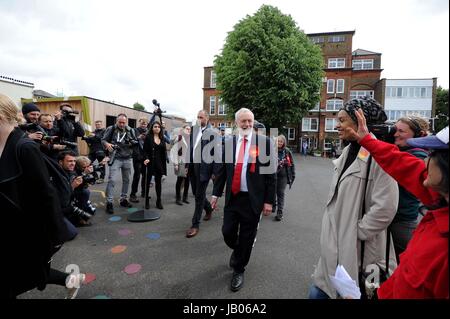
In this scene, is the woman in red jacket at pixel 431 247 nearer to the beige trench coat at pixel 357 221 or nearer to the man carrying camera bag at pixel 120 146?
the beige trench coat at pixel 357 221

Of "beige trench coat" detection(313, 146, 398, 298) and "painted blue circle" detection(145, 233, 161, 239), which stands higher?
"beige trench coat" detection(313, 146, 398, 298)

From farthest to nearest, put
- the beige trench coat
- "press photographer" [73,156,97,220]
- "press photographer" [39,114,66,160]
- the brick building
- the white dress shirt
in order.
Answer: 1. the brick building
2. "press photographer" [73,156,97,220]
3. "press photographer" [39,114,66,160]
4. the white dress shirt
5. the beige trench coat

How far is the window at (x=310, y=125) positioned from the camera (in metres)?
33.0

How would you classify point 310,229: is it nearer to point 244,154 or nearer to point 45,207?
point 244,154

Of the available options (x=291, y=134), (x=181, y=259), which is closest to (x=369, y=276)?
(x=181, y=259)

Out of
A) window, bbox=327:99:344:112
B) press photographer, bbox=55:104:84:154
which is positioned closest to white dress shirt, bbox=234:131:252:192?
press photographer, bbox=55:104:84:154

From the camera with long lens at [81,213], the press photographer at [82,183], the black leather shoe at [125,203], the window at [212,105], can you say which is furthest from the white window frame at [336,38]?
the camera with long lens at [81,213]

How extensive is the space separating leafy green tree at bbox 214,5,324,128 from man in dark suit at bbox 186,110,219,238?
15.4 metres

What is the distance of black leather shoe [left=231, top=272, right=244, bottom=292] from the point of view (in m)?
2.69

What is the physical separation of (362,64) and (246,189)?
4113cm

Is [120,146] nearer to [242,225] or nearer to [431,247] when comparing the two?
[242,225]

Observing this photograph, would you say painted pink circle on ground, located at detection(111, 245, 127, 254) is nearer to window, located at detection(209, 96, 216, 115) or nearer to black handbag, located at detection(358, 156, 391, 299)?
black handbag, located at detection(358, 156, 391, 299)
